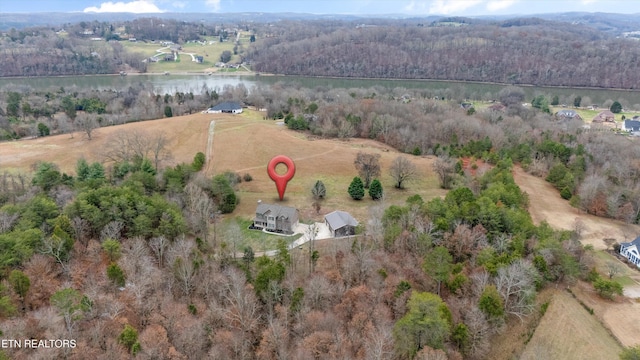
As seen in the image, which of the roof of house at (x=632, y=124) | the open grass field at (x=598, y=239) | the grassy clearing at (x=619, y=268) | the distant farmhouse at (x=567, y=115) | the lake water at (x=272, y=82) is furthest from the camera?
the lake water at (x=272, y=82)

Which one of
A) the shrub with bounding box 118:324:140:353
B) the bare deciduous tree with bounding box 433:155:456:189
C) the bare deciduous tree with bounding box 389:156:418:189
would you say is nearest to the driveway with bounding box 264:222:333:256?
the bare deciduous tree with bounding box 389:156:418:189

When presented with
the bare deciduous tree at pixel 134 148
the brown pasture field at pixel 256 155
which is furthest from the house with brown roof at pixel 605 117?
the bare deciduous tree at pixel 134 148

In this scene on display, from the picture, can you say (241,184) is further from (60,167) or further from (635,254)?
(635,254)

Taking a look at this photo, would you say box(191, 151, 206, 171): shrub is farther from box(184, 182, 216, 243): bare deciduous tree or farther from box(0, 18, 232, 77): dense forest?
box(0, 18, 232, 77): dense forest

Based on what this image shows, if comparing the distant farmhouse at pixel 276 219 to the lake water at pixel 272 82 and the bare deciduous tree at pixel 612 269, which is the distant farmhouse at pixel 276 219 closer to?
the bare deciduous tree at pixel 612 269

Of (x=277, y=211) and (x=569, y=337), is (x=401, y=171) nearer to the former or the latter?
(x=277, y=211)

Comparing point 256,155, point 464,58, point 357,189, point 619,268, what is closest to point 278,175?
point 357,189

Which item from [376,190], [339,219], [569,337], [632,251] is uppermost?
[376,190]
